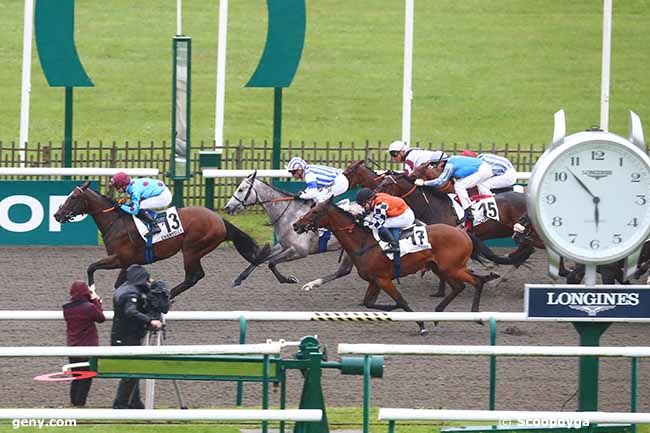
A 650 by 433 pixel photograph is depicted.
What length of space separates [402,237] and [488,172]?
2775mm

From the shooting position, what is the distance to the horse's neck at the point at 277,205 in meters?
17.3

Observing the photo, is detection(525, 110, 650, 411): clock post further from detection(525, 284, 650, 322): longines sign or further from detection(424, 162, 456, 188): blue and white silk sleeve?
detection(424, 162, 456, 188): blue and white silk sleeve

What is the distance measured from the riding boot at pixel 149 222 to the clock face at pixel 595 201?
7.52 metres

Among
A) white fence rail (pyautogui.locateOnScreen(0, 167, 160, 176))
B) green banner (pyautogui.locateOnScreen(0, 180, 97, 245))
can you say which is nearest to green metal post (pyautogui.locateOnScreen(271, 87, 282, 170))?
white fence rail (pyautogui.locateOnScreen(0, 167, 160, 176))

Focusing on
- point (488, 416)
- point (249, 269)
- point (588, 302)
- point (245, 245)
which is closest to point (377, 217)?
point (245, 245)

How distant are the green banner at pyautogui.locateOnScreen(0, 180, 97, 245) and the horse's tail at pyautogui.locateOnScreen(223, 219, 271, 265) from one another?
2.53 meters

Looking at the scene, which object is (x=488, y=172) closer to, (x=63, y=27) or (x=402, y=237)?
(x=402, y=237)

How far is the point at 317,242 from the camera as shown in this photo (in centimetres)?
1725

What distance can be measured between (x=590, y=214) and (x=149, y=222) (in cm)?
767

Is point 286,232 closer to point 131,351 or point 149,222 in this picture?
point 149,222

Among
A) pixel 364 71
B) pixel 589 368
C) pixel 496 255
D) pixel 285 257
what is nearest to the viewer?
pixel 589 368

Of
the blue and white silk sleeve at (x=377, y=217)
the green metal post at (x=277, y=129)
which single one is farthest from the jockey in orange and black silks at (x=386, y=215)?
the green metal post at (x=277, y=129)

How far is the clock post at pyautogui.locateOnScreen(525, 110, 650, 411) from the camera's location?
9.47m

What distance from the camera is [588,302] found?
31.2ft
